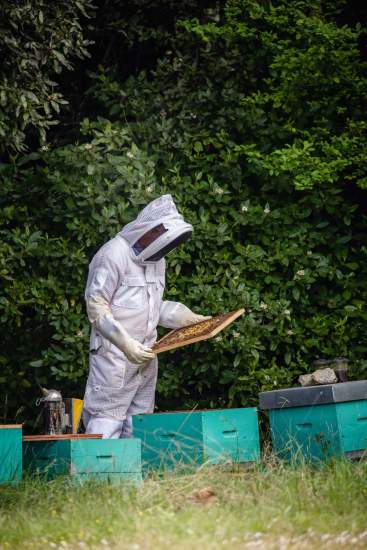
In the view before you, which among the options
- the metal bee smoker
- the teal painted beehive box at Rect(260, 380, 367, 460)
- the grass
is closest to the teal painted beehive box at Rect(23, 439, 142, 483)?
the grass

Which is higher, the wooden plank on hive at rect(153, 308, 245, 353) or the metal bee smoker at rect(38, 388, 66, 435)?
the wooden plank on hive at rect(153, 308, 245, 353)

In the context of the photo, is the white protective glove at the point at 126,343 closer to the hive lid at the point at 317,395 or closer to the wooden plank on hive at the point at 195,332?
the wooden plank on hive at the point at 195,332

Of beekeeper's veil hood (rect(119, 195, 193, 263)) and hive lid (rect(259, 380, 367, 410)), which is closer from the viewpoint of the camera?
hive lid (rect(259, 380, 367, 410))

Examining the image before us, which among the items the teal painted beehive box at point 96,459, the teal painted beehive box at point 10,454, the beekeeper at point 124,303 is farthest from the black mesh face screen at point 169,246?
the teal painted beehive box at point 10,454

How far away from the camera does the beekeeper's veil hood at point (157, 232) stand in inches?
206

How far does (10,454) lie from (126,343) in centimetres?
96

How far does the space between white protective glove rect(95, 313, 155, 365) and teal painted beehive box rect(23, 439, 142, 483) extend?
578mm

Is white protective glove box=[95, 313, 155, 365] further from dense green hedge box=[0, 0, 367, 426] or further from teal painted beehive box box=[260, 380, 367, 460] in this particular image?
dense green hedge box=[0, 0, 367, 426]

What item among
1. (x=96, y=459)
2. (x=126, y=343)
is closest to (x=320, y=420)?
(x=126, y=343)

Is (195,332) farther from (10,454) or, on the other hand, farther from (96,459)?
(10,454)

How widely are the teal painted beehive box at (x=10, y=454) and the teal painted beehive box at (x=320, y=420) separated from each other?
1.52 m

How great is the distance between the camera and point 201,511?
392cm

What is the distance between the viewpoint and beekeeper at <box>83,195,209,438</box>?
5.26 metres

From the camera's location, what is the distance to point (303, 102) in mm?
6914
